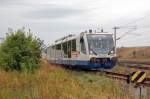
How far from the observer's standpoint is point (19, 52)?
24.1 metres

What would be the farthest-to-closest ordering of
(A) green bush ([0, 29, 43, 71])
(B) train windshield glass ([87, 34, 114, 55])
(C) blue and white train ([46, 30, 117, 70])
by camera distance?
(B) train windshield glass ([87, 34, 114, 55])
(C) blue and white train ([46, 30, 117, 70])
(A) green bush ([0, 29, 43, 71])

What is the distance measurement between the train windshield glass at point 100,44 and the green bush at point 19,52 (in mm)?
6914

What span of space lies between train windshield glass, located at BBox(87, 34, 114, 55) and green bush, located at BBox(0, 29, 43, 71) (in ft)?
22.7

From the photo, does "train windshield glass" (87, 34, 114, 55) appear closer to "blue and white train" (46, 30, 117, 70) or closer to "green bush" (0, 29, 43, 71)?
"blue and white train" (46, 30, 117, 70)

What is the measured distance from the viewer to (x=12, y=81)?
18.0m

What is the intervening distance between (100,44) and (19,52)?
28.1ft

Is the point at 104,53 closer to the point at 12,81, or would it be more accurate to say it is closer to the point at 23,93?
the point at 12,81

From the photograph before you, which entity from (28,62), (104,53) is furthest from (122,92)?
(104,53)

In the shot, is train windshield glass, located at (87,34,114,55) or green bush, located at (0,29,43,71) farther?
train windshield glass, located at (87,34,114,55)

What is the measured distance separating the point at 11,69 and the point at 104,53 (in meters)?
8.66

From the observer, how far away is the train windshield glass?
30672 mm

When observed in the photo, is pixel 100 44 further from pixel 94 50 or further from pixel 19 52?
pixel 19 52

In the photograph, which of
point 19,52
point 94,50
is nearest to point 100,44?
point 94,50

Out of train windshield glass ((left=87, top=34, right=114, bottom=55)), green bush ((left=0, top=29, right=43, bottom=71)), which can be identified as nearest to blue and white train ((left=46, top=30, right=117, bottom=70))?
train windshield glass ((left=87, top=34, right=114, bottom=55))
